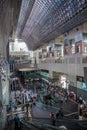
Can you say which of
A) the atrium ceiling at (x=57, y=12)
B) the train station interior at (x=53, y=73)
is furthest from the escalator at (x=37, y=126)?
the atrium ceiling at (x=57, y=12)

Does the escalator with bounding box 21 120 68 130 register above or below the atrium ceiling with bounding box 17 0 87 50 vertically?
below

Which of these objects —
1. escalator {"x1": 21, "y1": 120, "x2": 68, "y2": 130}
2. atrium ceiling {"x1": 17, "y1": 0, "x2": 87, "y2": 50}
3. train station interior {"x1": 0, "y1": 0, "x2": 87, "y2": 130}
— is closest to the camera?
escalator {"x1": 21, "y1": 120, "x2": 68, "y2": 130}

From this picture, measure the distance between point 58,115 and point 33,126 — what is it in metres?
4.43

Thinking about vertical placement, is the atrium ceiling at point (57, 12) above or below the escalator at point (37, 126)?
above

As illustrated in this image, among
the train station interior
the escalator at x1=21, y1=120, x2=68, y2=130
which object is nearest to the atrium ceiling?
the train station interior

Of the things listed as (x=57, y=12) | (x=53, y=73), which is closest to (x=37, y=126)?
(x=57, y=12)

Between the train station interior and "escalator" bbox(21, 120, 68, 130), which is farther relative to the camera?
the train station interior

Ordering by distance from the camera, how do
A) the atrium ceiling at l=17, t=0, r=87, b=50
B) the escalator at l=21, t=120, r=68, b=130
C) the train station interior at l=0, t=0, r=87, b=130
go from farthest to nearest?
the atrium ceiling at l=17, t=0, r=87, b=50 → the train station interior at l=0, t=0, r=87, b=130 → the escalator at l=21, t=120, r=68, b=130

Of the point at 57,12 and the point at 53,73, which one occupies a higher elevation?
the point at 57,12

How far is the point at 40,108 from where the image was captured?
463 inches

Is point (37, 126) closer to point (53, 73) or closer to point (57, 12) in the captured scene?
point (57, 12)

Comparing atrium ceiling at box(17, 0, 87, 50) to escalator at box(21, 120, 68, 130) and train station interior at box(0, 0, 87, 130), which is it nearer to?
train station interior at box(0, 0, 87, 130)

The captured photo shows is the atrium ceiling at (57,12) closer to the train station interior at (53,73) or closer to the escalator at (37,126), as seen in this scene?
the train station interior at (53,73)

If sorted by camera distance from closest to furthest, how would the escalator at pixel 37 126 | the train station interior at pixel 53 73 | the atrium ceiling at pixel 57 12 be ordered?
the escalator at pixel 37 126 < the train station interior at pixel 53 73 < the atrium ceiling at pixel 57 12
